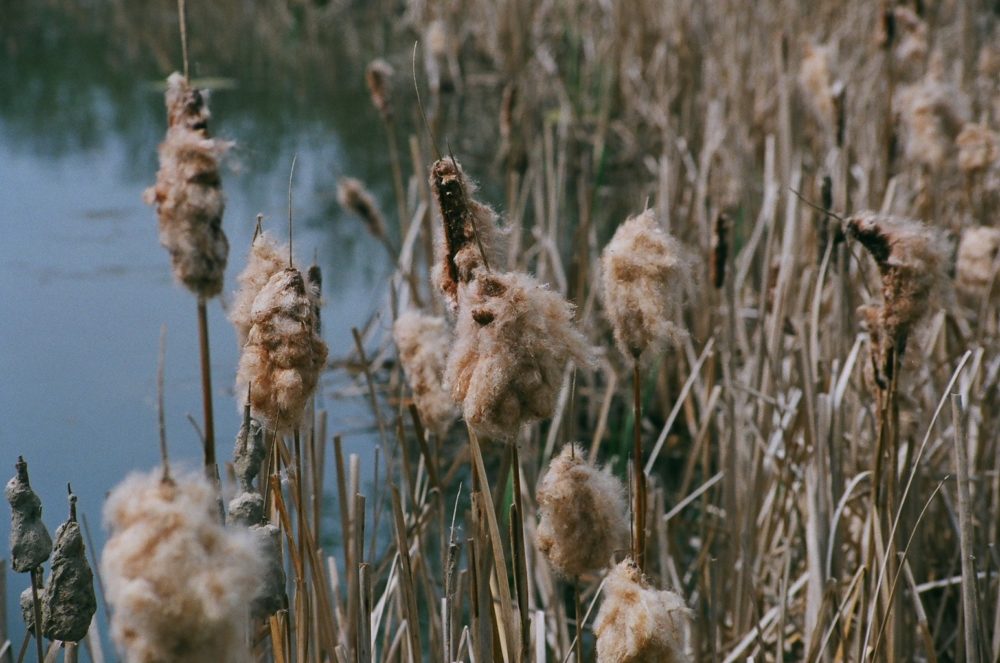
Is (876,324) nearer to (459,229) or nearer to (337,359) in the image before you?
(459,229)

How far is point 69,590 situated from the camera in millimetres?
844

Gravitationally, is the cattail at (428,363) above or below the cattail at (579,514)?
above

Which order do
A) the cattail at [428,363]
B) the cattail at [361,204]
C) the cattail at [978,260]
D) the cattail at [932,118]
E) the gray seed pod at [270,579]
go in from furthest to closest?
the cattail at [932,118] → the cattail at [361,204] → the cattail at [978,260] → the cattail at [428,363] → the gray seed pod at [270,579]

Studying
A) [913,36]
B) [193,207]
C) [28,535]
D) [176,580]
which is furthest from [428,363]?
[913,36]

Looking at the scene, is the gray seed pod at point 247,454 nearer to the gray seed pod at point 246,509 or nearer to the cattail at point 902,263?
the gray seed pod at point 246,509

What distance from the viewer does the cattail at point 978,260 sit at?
2.01 m

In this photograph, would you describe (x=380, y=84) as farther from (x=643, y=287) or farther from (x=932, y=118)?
(x=643, y=287)

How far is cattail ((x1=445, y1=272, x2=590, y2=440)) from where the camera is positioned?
85cm

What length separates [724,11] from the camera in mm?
4566

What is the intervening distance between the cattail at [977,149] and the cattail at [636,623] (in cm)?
173

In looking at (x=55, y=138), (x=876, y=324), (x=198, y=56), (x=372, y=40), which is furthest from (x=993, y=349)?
(x=372, y=40)

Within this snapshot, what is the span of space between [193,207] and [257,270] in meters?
0.17

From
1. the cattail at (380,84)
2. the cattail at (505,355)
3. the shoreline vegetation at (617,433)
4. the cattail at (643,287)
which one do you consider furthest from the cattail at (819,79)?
the cattail at (505,355)

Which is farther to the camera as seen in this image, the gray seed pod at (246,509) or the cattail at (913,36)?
the cattail at (913,36)
